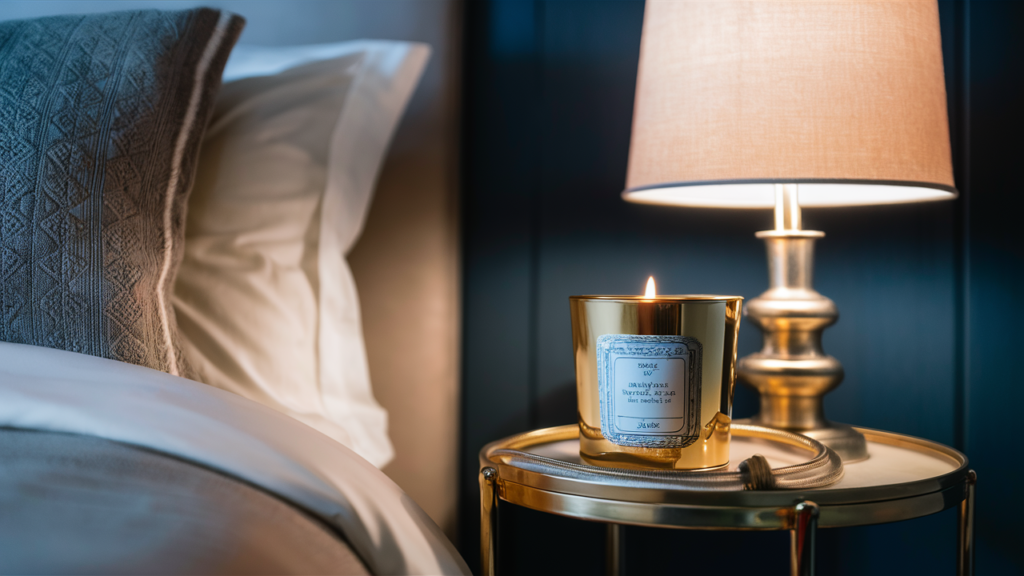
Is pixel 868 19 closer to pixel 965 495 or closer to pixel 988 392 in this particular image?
pixel 965 495

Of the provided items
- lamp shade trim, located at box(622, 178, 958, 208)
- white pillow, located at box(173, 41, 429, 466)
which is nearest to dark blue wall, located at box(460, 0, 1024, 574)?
lamp shade trim, located at box(622, 178, 958, 208)

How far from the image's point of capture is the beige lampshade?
2.15 feet

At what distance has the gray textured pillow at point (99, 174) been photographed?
0.62 metres

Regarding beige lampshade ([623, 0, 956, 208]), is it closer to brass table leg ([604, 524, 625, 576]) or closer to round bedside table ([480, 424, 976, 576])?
round bedside table ([480, 424, 976, 576])

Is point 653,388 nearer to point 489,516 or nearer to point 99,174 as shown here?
point 489,516

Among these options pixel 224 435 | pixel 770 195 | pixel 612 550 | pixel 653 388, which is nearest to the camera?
pixel 224 435

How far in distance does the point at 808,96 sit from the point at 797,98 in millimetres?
10

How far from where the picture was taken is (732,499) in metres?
0.54

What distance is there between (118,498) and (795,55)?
0.66 m

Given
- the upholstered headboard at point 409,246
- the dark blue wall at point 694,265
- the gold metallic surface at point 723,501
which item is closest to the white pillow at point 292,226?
the upholstered headboard at point 409,246

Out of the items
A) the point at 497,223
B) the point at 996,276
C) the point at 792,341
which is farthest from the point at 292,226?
the point at 996,276

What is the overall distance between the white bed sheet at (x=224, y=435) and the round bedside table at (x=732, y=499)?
11cm

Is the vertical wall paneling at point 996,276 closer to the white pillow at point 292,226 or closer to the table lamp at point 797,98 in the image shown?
the table lamp at point 797,98

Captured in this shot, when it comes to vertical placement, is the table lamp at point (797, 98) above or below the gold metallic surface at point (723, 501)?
above
